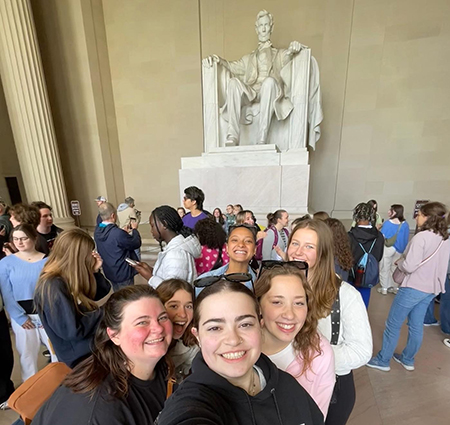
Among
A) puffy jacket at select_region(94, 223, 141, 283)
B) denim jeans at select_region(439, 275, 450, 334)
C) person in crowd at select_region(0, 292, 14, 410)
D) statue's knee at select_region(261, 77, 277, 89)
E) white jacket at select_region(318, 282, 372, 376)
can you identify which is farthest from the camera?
statue's knee at select_region(261, 77, 277, 89)

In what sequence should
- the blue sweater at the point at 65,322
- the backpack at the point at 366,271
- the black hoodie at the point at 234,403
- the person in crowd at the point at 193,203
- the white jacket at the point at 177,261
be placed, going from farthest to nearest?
the person in crowd at the point at 193,203 < the backpack at the point at 366,271 < the white jacket at the point at 177,261 < the blue sweater at the point at 65,322 < the black hoodie at the point at 234,403

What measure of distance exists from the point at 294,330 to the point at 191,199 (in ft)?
7.31

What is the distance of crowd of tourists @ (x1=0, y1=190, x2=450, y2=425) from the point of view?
0.76m

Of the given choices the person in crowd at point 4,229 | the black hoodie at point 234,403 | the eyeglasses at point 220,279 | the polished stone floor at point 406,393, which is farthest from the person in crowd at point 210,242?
the person in crowd at point 4,229

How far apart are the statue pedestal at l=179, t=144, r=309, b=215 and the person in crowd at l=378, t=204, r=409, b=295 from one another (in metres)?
1.61

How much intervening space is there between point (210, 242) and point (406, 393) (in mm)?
2320

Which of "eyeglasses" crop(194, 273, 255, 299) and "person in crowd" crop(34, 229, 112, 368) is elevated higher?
"eyeglasses" crop(194, 273, 255, 299)

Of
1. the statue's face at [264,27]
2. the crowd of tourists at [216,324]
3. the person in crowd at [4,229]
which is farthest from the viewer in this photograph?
the statue's face at [264,27]

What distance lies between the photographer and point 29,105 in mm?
6207

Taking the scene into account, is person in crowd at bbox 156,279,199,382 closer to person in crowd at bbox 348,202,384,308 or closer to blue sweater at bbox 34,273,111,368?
blue sweater at bbox 34,273,111,368

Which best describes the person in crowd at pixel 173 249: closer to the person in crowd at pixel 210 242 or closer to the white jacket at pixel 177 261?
the white jacket at pixel 177 261

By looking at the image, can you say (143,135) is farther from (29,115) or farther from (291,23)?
(291,23)

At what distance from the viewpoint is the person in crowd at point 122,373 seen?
883mm

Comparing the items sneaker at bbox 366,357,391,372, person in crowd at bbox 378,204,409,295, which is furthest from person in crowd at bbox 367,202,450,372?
person in crowd at bbox 378,204,409,295
